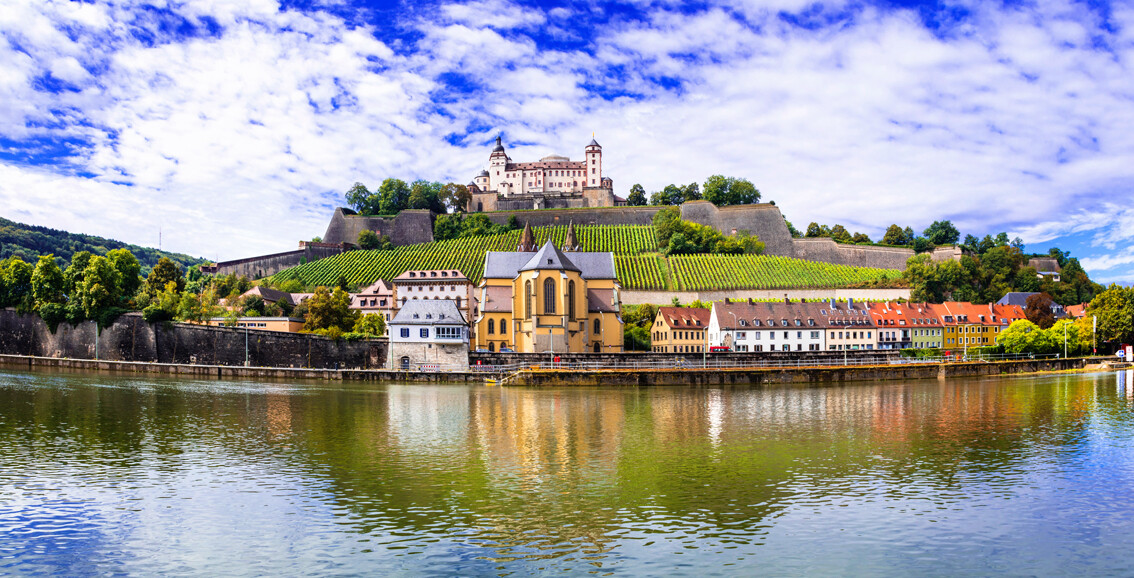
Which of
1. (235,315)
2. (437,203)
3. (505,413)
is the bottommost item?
(505,413)

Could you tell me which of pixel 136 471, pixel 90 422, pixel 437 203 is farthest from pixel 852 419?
pixel 437 203

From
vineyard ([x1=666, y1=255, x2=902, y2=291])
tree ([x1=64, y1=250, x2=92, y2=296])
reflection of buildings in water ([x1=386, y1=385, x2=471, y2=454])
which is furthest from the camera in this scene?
vineyard ([x1=666, y1=255, x2=902, y2=291])

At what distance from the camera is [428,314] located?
5025 centimetres

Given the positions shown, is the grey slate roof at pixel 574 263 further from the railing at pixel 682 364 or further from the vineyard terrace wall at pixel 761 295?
the railing at pixel 682 364

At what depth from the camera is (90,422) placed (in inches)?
981

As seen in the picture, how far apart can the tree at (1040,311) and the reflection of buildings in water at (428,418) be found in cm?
5268

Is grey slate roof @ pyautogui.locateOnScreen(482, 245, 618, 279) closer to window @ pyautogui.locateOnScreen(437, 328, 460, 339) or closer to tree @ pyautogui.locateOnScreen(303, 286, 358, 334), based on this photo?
tree @ pyautogui.locateOnScreen(303, 286, 358, 334)

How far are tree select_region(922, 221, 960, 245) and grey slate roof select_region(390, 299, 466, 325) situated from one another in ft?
221

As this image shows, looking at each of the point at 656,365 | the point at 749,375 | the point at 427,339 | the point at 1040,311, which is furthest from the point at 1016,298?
the point at 427,339

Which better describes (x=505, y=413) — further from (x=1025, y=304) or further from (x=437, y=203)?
(x=437, y=203)

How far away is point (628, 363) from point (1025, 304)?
155ft

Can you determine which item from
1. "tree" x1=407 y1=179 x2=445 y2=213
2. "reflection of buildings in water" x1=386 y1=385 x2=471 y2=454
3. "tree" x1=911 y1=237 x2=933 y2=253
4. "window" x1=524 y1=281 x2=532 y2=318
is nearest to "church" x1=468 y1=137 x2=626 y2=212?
"tree" x1=407 y1=179 x2=445 y2=213

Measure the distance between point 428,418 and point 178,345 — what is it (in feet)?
108

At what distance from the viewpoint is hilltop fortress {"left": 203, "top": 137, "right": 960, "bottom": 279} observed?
300 ft
